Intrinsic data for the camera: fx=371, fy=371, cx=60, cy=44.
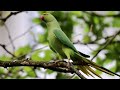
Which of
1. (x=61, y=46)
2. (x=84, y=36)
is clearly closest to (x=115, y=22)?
(x=84, y=36)

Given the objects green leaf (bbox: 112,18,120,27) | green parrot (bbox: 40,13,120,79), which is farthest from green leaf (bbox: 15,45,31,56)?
green parrot (bbox: 40,13,120,79)

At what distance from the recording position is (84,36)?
1.31 meters

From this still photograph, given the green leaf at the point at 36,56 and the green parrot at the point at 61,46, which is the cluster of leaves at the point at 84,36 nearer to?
the green leaf at the point at 36,56

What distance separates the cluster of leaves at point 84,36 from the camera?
119cm

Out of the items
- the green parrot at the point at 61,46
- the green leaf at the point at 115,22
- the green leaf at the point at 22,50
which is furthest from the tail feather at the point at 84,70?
the green leaf at the point at 115,22

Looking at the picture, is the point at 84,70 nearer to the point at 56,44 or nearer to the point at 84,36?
the point at 56,44

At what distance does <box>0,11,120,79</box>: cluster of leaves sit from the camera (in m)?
1.19

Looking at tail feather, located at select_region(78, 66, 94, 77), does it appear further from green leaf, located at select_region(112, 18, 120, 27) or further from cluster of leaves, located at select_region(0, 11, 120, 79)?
green leaf, located at select_region(112, 18, 120, 27)

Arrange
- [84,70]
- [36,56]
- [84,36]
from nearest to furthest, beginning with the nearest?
[84,70] → [36,56] → [84,36]
